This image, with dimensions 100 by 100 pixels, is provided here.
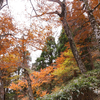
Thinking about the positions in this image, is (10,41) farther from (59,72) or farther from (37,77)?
(59,72)

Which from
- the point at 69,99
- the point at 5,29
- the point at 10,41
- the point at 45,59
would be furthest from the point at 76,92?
the point at 45,59

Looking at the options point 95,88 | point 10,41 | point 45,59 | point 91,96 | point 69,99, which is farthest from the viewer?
point 45,59

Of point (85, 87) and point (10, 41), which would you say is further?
point (10, 41)

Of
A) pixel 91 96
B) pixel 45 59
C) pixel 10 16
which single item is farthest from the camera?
pixel 45 59

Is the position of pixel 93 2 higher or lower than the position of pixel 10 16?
higher

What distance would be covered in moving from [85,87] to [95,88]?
34cm

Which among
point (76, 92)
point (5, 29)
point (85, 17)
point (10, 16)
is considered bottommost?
point (76, 92)

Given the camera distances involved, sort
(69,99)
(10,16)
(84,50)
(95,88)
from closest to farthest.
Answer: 1. (69,99)
2. (95,88)
3. (10,16)
4. (84,50)

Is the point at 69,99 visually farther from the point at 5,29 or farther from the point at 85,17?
the point at 85,17

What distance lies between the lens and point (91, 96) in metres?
1.92

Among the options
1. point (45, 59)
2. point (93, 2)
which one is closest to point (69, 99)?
point (93, 2)

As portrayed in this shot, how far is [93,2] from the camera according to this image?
19.5ft

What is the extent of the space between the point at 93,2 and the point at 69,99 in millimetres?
7678

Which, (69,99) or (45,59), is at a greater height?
(45,59)
